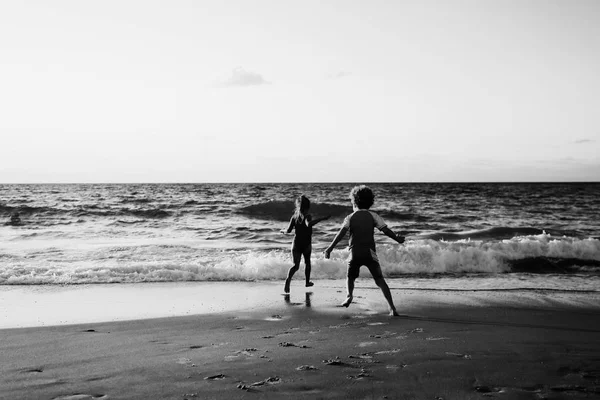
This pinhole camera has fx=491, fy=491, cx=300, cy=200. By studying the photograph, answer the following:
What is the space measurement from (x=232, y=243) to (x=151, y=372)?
1259 centimetres

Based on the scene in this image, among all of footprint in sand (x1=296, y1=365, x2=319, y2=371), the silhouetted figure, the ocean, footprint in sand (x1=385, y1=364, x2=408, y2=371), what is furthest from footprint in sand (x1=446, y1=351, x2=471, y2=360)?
the silhouetted figure

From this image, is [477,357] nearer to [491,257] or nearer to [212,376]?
[212,376]

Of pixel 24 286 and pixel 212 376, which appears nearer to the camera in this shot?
pixel 212 376

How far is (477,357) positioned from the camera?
4.81 metres

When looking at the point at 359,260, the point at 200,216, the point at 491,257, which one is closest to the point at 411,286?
the point at 359,260

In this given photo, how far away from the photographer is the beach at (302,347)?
4016 millimetres

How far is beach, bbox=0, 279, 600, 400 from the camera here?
4.02 metres

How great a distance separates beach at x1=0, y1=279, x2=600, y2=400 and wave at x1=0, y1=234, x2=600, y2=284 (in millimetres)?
2004

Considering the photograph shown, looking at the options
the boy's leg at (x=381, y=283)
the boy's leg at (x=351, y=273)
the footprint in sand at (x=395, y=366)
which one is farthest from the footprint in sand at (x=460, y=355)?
the boy's leg at (x=351, y=273)

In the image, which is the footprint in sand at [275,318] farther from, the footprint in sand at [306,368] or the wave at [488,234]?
the wave at [488,234]

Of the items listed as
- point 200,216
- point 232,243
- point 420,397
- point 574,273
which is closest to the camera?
point 420,397

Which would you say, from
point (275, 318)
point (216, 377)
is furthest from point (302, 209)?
point (216, 377)

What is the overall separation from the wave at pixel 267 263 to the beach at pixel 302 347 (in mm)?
2004

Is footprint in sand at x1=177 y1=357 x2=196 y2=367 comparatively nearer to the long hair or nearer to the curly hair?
the curly hair
